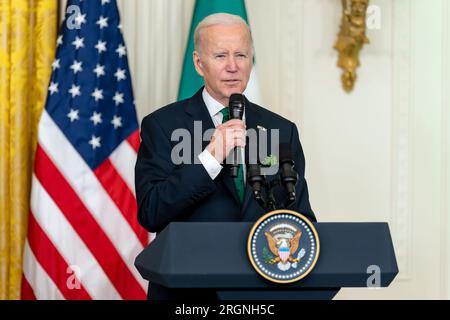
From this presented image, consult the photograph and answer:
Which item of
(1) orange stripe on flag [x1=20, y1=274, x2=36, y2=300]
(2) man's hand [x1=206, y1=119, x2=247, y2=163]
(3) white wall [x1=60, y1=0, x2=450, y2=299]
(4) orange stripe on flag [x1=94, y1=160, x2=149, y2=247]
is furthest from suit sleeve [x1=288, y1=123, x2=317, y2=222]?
(3) white wall [x1=60, y1=0, x2=450, y2=299]

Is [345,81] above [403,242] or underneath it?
above

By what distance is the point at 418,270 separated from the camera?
16.9 ft

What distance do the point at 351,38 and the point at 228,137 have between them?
9.66 feet

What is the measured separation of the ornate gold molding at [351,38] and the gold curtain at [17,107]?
1725 millimetres

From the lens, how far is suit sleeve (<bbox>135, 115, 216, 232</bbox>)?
7.52ft

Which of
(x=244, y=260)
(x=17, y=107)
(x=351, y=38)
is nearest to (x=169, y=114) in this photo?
(x=244, y=260)

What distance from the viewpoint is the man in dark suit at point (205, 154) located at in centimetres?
231

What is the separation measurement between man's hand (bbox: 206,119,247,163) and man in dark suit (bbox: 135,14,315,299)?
0.02 m

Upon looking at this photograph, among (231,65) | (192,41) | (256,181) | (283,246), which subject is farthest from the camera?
(192,41)

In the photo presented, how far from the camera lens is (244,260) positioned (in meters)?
1.93

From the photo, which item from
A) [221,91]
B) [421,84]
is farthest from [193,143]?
[421,84]

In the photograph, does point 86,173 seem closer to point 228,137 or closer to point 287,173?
point 228,137

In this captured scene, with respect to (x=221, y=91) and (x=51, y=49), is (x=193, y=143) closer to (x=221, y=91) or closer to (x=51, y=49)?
(x=221, y=91)
